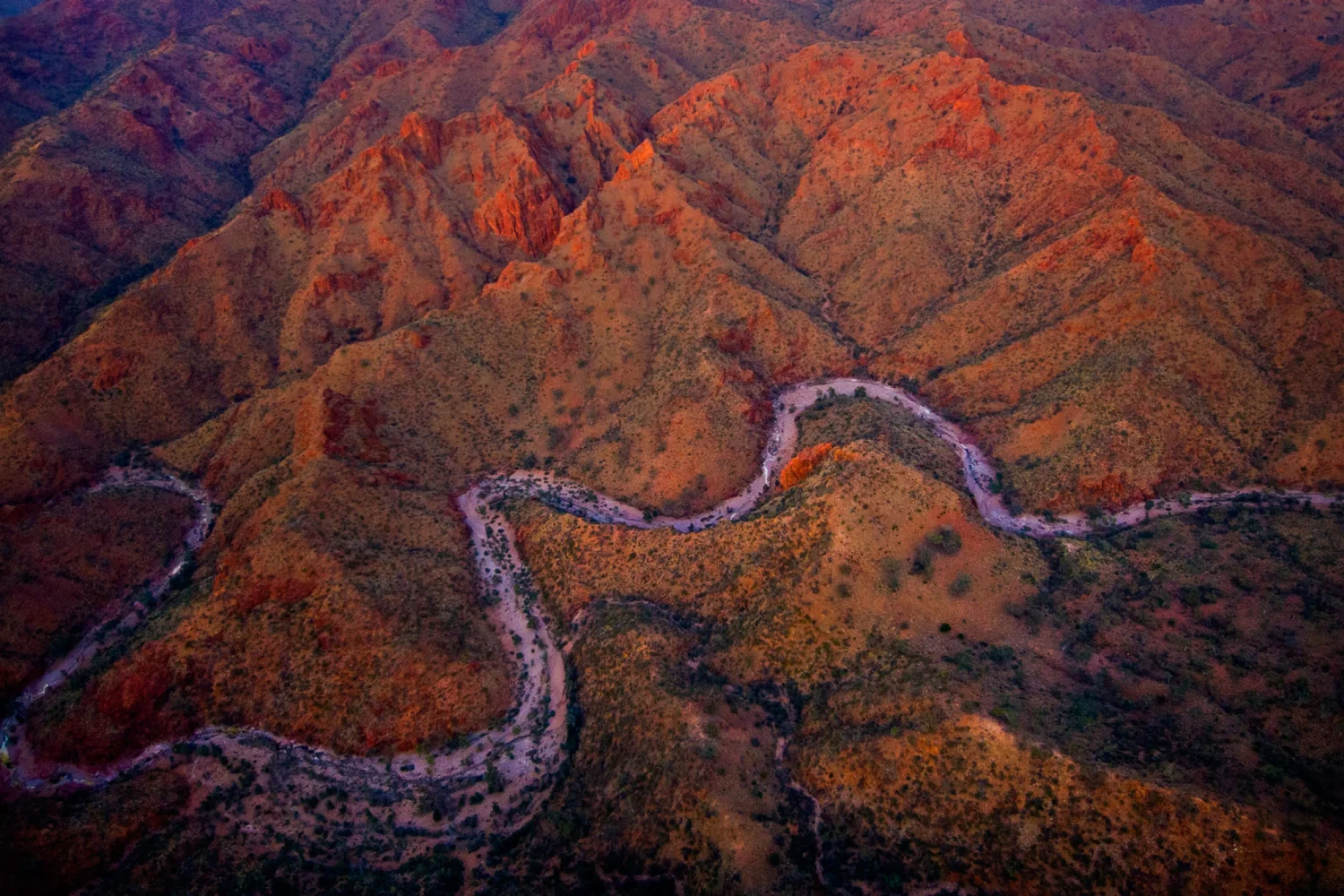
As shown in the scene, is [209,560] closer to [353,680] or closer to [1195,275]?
[353,680]

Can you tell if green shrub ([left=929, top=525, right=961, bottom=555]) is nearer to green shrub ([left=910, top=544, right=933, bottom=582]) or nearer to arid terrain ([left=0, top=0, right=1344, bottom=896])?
arid terrain ([left=0, top=0, right=1344, bottom=896])

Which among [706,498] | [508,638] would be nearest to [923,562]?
[706,498]

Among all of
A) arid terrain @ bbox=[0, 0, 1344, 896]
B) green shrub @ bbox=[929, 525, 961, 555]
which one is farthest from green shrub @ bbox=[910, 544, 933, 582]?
green shrub @ bbox=[929, 525, 961, 555]

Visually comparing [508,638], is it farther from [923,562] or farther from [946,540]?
[946,540]

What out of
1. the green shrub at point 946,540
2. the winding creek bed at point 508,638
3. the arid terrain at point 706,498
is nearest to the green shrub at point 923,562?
the arid terrain at point 706,498

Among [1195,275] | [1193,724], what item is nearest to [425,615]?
[1193,724]
